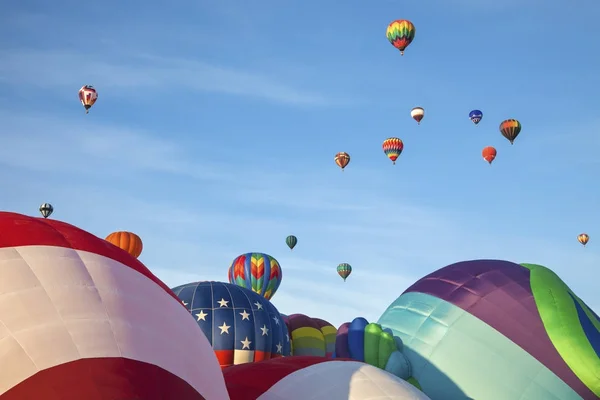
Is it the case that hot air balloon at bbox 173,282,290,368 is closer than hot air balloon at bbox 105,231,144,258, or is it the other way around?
hot air balloon at bbox 173,282,290,368

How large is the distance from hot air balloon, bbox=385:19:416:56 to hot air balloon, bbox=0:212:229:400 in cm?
3614

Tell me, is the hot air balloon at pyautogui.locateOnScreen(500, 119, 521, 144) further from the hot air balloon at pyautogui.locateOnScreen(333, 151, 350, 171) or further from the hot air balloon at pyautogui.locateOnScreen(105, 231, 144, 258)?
the hot air balloon at pyautogui.locateOnScreen(105, 231, 144, 258)

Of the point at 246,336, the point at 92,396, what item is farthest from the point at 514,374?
the point at 92,396

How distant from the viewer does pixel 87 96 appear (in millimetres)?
37094

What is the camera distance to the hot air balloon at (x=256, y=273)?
32.9m

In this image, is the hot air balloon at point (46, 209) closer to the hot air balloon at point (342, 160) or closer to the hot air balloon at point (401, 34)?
the hot air balloon at point (342, 160)

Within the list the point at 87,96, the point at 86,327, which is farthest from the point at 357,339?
the point at 87,96

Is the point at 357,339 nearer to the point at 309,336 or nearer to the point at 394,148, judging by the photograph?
the point at 309,336

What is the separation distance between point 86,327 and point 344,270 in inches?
1757

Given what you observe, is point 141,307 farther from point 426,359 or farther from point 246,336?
point 246,336

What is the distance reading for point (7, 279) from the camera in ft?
17.7

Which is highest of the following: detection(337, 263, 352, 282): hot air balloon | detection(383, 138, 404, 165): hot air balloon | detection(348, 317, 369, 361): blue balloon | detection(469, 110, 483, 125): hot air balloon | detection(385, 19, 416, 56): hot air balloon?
detection(385, 19, 416, 56): hot air balloon

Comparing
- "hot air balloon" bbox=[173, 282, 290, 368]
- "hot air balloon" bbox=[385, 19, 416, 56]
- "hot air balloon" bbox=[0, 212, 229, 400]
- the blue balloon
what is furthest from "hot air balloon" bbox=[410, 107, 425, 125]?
"hot air balloon" bbox=[0, 212, 229, 400]

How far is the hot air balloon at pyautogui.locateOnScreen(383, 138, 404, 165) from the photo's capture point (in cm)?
4331
